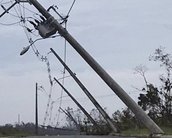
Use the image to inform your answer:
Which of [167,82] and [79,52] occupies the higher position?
[167,82]

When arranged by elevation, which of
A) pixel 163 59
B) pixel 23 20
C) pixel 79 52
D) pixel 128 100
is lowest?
pixel 128 100

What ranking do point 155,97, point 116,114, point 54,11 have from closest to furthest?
point 54,11
point 155,97
point 116,114

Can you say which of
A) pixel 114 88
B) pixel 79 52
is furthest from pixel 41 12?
pixel 114 88

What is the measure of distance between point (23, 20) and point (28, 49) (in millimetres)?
2355

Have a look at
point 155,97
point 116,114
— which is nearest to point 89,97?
point 155,97

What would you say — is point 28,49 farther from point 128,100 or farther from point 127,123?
point 127,123

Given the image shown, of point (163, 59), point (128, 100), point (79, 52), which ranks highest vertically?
point (163, 59)

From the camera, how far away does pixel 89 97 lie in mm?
59250

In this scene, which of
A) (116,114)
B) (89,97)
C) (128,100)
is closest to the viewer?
(128,100)

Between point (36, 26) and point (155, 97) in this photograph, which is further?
point (155, 97)

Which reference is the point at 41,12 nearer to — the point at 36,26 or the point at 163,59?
the point at 36,26

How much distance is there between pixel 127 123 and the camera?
68.6m

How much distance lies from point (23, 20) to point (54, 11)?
2057mm

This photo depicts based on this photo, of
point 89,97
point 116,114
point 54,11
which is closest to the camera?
point 54,11
